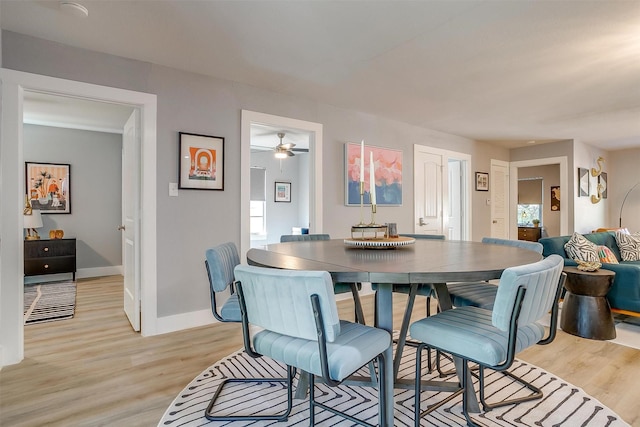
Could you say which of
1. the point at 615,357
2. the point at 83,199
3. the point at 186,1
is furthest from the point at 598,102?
the point at 83,199

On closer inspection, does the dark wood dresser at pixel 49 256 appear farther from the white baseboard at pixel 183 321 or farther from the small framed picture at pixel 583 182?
the small framed picture at pixel 583 182

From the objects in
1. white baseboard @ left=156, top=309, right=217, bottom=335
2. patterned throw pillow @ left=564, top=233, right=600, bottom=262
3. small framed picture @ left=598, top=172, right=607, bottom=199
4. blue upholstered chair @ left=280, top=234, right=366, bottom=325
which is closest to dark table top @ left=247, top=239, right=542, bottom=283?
blue upholstered chair @ left=280, top=234, right=366, bottom=325

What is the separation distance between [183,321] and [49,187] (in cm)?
Answer: 377

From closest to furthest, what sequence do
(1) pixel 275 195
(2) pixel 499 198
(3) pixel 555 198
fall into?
(2) pixel 499 198, (1) pixel 275 195, (3) pixel 555 198

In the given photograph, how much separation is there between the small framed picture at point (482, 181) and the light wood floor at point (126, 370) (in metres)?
3.45

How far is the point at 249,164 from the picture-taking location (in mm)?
3311

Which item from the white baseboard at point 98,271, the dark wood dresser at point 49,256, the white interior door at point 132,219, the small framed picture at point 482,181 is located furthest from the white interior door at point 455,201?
Answer: the dark wood dresser at point 49,256

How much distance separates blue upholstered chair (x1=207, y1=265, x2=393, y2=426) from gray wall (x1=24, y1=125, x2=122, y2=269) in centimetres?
521

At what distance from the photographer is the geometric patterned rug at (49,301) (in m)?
3.34

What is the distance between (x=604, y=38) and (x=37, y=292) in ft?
20.5

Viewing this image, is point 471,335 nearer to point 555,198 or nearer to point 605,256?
point 605,256

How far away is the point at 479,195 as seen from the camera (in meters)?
5.88

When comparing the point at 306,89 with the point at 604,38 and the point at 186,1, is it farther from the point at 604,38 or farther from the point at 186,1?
the point at 604,38

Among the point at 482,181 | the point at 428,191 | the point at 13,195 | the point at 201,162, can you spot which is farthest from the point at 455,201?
the point at 13,195
